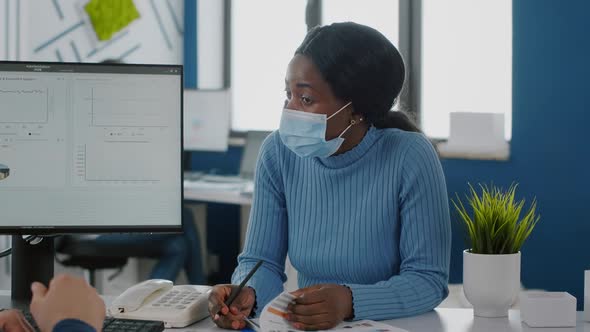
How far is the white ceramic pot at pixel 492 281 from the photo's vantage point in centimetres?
134

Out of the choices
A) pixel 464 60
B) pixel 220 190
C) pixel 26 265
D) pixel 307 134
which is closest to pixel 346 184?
pixel 307 134

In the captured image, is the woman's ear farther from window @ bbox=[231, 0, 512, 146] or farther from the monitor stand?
window @ bbox=[231, 0, 512, 146]

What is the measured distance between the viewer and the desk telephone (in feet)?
4.31

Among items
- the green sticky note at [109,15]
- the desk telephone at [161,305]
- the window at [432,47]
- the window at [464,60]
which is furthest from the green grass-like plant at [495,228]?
the green sticky note at [109,15]

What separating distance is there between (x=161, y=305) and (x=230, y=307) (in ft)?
0.41

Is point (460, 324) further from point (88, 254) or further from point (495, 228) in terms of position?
point (88, 254)

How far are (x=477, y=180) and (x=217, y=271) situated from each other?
1683 mm

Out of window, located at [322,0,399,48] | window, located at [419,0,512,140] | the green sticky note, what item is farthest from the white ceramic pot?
the green sticky note

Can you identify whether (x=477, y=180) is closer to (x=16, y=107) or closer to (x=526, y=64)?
(x=526, y=64)

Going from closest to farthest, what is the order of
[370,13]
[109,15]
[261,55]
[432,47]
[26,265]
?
[26,265]
[432,47]
[109,15]
[370,13]
[261,55]

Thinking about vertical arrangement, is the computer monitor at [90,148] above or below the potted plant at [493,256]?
above

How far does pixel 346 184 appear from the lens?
5.31 ft

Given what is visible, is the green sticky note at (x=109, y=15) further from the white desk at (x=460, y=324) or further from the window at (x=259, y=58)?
the white desk at (x=460, y=324)

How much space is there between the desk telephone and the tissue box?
533 millimetres
